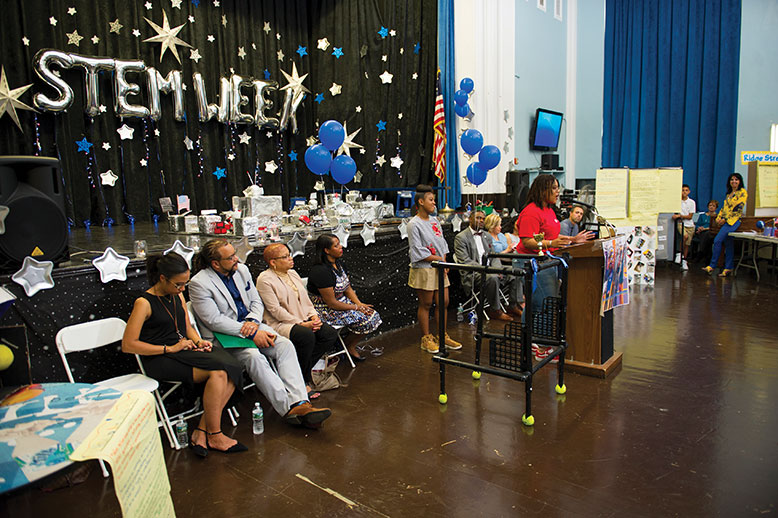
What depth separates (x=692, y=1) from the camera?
10273mm

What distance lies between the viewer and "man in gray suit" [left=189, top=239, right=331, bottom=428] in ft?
10.7

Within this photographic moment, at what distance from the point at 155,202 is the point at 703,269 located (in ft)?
28.7

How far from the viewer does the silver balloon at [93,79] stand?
6692 mm

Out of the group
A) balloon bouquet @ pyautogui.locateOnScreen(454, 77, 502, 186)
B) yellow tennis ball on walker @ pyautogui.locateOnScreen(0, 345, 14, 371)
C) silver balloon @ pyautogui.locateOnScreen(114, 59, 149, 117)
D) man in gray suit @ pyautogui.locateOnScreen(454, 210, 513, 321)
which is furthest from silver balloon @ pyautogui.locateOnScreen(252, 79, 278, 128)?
yellow tennis ball on walker @ pyautogui.locateOnScreen(0, 345, 14, 371)

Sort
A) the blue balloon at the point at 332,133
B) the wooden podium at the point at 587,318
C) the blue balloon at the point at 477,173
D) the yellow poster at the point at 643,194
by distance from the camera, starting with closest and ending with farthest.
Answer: the wooden podium at the point at 587,318
the blue balloon at the point at 332,133
the blue balloon at the point at 477,173
the yellow poster at the point at 643,194

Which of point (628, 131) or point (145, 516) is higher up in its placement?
point (628, 131)

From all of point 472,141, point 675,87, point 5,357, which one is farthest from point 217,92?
point 675,87

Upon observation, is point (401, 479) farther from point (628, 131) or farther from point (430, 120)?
point (628, 131)

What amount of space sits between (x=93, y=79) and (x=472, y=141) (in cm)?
510

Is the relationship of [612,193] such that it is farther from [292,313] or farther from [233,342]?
[233,342]

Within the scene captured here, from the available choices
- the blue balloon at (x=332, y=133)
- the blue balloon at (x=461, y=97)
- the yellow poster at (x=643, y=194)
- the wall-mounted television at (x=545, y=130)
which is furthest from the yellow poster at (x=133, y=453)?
the wall-mounted television at (x=545, y=130)

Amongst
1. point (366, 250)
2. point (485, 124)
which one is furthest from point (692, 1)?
point (366, 250)

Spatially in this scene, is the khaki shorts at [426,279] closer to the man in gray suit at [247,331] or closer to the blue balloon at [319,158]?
the man in gray suit at [247,331]

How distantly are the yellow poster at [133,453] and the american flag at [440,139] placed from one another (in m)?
7.39
